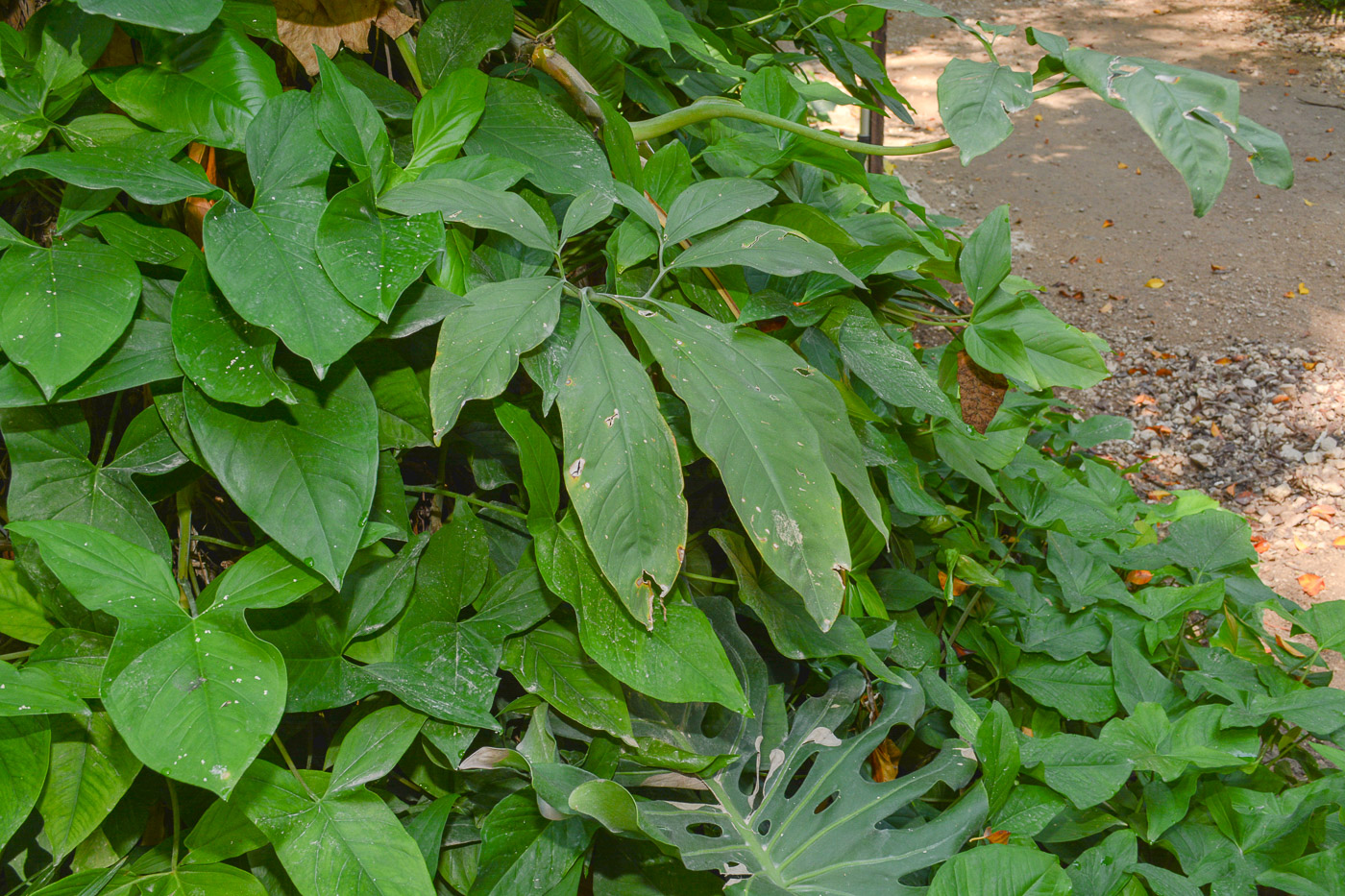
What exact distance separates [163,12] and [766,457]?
0.62 m

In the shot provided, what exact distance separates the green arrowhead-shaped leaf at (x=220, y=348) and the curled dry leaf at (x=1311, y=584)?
8.71 ft

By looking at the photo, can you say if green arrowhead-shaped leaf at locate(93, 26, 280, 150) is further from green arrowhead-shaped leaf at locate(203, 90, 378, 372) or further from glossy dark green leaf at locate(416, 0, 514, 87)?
glossy dark green leaf at locate(416, 0, 514, 87)

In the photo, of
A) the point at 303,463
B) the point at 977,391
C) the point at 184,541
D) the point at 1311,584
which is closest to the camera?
the point at 303,463

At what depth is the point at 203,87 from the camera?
82cm

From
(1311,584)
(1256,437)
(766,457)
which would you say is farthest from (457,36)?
(1256,437)

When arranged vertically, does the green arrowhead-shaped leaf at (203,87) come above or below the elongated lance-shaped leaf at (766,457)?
above

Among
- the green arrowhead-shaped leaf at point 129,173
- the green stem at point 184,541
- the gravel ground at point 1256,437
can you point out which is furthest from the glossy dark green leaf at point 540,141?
the gravel ground at point 1256,437

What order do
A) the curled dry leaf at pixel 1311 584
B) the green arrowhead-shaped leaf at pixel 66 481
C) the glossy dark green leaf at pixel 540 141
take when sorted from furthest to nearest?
1. the curled dry leaf at pixel 1311 584
2. the glossy dark green leaf at pixel 540 141
3. the green arrowhead-shaped leaf at pixel 66 481

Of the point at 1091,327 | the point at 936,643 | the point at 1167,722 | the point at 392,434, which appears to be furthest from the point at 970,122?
the point at 1091,327

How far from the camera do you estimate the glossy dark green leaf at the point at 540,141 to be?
96cm

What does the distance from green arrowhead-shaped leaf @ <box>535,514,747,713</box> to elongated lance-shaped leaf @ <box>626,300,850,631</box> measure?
12 cm

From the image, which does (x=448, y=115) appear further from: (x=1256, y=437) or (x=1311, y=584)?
(x=1256, y=437)

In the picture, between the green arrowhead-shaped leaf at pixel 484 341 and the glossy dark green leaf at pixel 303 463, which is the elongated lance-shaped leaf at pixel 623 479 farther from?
the glossy dark green leaf at pixel 303 463

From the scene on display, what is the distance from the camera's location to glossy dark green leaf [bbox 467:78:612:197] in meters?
0.96
